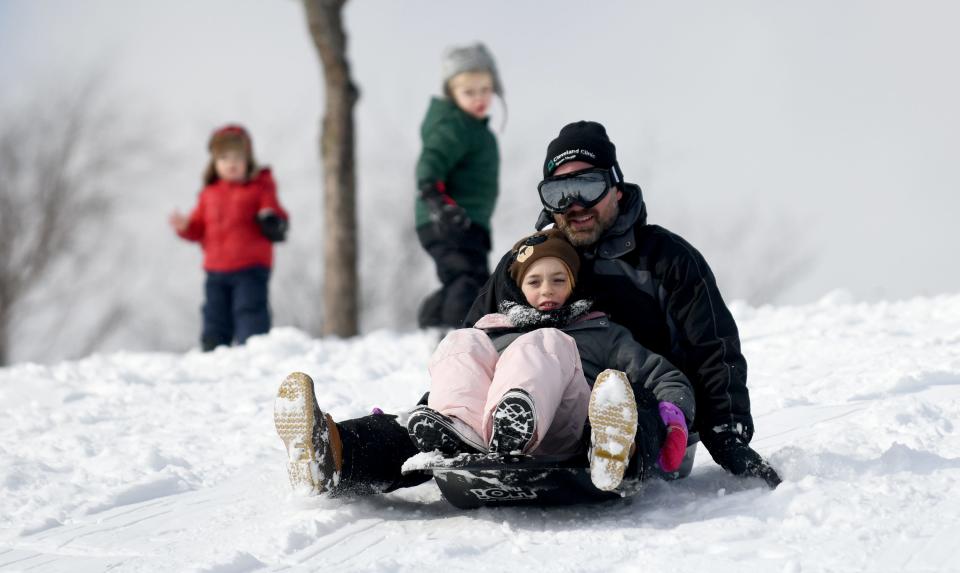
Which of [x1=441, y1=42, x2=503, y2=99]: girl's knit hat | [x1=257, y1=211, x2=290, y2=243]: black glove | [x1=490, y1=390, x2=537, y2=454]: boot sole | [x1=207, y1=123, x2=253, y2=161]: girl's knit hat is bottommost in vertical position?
[x1=490, y1=390, x2=537, y2=454]: boot sole

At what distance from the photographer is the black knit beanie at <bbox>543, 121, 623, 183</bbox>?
324 cm

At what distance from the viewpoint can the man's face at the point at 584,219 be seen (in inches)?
127

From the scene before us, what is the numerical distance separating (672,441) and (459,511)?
1.94 feet

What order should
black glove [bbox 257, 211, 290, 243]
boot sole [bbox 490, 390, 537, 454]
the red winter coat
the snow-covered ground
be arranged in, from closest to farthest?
the snow-covered ground < boot sole [bbox 490, 390, 537, 454] < black glove [bbox 257, 211, 290, 243] < the red winter coat

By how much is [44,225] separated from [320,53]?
8454mm

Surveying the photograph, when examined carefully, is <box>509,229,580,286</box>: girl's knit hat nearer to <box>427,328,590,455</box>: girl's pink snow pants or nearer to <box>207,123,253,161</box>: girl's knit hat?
<box>427,328,590,455</box>: girl's pink snow pants

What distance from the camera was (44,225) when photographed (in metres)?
15.7

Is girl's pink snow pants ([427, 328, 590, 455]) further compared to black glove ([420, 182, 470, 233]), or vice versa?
black glove ([420, 182, 470, 233])

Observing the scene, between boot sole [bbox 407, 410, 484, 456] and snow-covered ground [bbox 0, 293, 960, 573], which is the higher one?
boot sole [bbox 407, 410, 484, 456]

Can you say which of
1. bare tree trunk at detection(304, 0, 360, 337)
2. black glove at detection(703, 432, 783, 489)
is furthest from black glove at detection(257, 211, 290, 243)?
black glove at detection(703, 432, 783, 489)

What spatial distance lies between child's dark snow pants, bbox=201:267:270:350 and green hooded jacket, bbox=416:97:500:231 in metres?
1.52

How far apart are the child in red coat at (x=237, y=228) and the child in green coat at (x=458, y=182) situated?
1.42 metres

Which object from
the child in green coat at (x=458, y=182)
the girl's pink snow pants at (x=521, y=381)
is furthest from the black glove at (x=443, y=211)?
the girl's pink snow pants at (x=521, y=381)

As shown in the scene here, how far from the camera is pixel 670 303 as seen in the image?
311 cm
